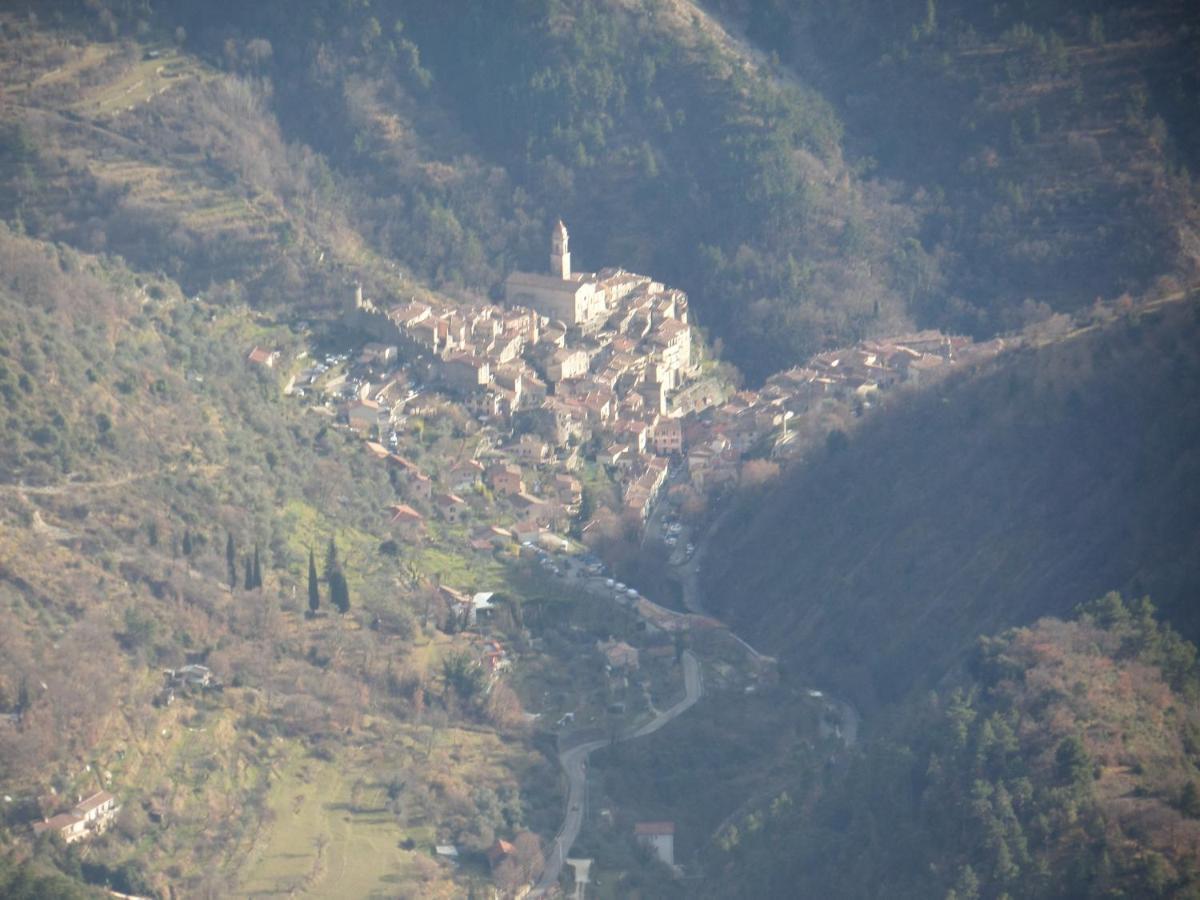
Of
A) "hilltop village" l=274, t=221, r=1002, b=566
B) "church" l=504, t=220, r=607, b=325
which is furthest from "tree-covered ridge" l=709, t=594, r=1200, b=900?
"church" l=504, t=220, r=607, b=325

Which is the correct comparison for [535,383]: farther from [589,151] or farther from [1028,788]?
[1028,788]

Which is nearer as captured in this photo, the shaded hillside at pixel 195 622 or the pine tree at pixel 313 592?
the shaded hillside at pixel 195 622

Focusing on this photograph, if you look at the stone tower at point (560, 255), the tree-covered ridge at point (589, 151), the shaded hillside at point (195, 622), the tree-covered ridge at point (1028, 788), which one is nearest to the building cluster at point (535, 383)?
the stone tower at point (560, 255)

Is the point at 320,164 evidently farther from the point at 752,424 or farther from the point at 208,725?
the point at 208,725

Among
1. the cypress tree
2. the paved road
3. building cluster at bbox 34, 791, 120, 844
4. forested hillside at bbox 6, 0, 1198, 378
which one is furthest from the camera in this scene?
forested hillside at bbox 6, 0, 1198, 378

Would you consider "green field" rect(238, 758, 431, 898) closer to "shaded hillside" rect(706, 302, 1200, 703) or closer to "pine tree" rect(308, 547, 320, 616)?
"pine tree" rect(308, 547, 320, 616)

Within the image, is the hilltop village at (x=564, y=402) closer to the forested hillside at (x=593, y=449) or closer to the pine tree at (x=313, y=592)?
the forested hillside at (x=593, y=449)
